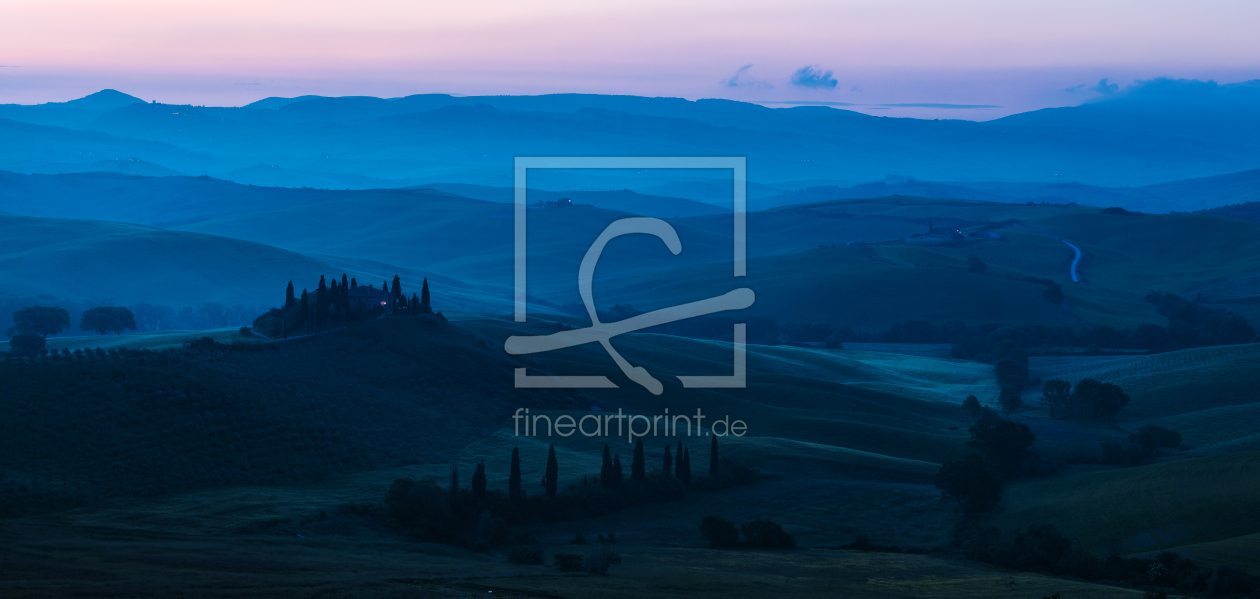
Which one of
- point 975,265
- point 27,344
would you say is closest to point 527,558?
point 27,344

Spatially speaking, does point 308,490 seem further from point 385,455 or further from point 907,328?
point 907,328

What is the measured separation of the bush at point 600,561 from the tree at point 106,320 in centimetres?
Answer: 10337

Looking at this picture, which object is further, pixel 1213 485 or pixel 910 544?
pixel 1213 485

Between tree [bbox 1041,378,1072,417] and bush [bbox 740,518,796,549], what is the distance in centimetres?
4793

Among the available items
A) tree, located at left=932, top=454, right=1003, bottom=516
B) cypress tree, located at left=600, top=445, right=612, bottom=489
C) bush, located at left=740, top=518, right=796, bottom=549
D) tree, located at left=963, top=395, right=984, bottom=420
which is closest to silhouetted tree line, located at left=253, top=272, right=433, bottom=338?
cypress tree, located at left=600, top=445, right=612, bottom=489

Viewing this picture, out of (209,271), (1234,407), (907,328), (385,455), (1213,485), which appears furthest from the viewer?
(209,271)

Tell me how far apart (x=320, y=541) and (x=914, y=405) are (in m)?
58.4

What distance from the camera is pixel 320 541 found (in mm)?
40031

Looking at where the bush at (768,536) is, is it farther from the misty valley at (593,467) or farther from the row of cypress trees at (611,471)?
the row of cypress trees at (611,471)

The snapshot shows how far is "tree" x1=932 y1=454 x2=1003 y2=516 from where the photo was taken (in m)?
53.5

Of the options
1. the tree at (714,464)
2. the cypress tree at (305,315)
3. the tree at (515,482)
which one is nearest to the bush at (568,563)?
the tree at (515,482)

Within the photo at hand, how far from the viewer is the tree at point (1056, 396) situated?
3408 inches

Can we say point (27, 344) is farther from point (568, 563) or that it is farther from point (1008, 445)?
point (1008, 445)

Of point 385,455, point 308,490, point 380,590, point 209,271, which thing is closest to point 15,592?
point 380,590
